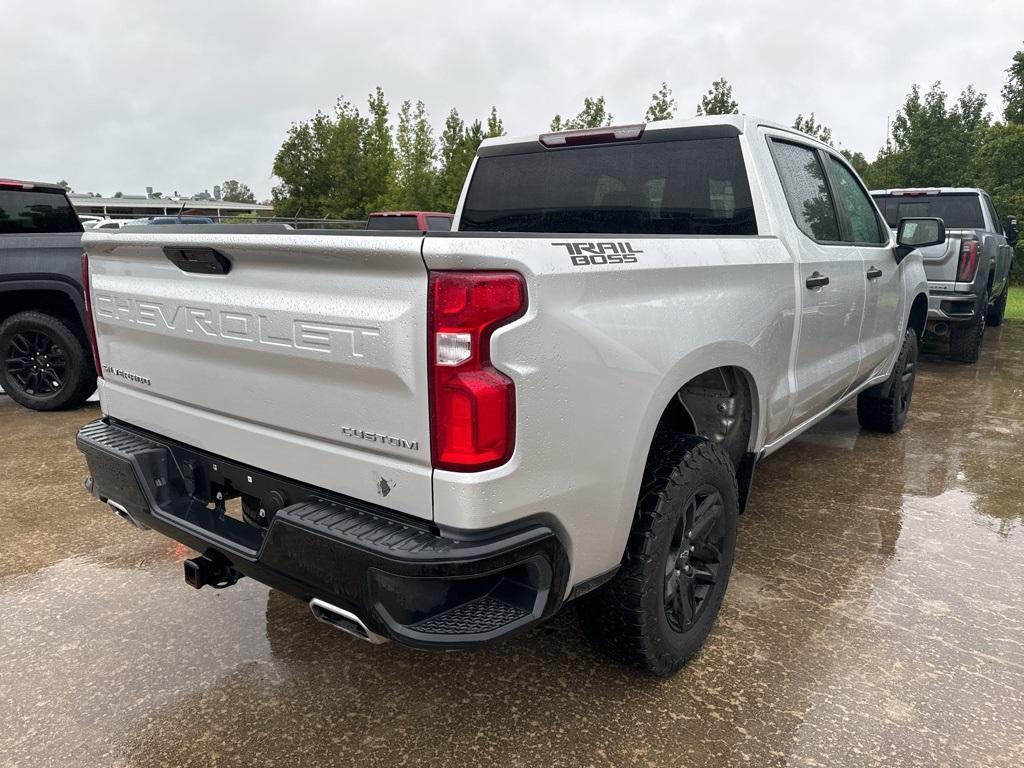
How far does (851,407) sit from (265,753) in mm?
5813

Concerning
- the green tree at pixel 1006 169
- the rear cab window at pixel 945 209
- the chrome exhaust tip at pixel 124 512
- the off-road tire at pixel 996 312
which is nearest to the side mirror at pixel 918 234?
the chrome exhaust tip at pixel 124 512

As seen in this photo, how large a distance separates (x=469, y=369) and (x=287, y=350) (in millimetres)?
576

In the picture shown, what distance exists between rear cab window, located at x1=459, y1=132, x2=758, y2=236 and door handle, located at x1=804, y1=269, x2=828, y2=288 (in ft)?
1.27

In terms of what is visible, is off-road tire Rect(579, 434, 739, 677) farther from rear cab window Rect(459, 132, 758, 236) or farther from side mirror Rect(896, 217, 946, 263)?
side mirror Rect(896, 217, 946, 263)

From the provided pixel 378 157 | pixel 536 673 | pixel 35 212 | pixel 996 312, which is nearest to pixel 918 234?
pixel 536 673

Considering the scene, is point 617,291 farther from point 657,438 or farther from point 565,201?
point 565,201

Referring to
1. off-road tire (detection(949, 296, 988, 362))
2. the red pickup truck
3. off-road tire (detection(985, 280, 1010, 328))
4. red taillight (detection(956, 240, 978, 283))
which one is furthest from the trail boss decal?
the red pickup truck

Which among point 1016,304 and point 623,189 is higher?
point 623,189

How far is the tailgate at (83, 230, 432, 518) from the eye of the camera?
179cm

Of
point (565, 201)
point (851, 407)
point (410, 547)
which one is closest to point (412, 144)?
point (851, 407)

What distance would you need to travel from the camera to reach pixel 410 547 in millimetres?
1760

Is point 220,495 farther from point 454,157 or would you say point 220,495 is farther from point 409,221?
point 454,157

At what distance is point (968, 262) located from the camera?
25.4 feet

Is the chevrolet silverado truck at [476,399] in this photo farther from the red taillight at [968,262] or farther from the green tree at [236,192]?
the green tree at [236,192]
